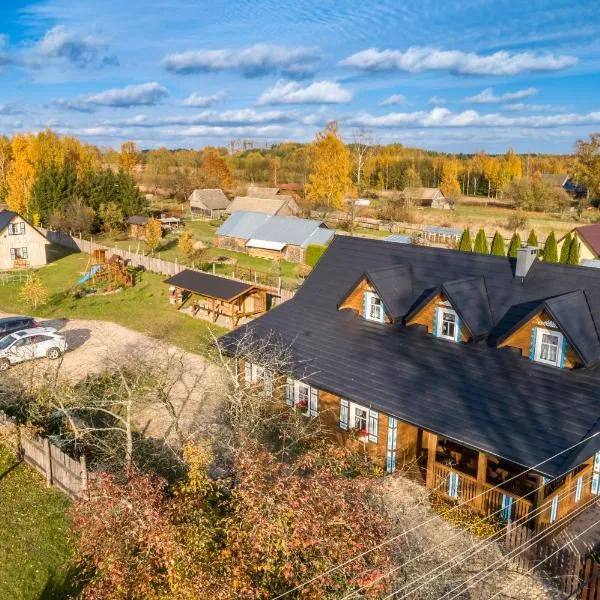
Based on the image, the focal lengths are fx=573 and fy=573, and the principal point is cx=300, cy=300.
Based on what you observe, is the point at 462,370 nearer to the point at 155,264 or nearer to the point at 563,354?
the point at 563,354

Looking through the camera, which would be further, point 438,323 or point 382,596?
point 438,323

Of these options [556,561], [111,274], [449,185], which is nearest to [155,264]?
[111,274]

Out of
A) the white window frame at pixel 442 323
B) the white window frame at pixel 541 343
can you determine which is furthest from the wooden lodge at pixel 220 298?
the white window frame at pixel 541 343

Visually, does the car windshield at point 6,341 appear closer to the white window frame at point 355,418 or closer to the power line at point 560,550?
the white window frame at point 355,418

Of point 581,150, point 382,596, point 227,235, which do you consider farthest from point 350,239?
point 581,150

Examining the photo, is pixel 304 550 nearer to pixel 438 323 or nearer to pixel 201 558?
pixel 201 558

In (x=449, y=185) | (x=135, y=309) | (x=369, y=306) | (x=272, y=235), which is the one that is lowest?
(x=135, y=309)
